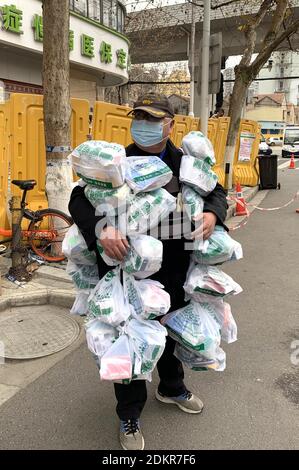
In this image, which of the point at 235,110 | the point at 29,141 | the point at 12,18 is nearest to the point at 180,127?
the point at 235,110

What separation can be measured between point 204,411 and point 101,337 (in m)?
1.05

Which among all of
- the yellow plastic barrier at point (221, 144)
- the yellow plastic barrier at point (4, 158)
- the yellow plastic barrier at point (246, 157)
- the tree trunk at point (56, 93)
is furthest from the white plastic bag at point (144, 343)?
the yellow plastic barrier at point (246, 157)

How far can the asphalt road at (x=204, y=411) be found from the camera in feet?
8.08

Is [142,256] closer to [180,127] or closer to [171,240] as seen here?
[171,240]

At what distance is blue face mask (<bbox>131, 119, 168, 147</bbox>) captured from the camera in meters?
2.21

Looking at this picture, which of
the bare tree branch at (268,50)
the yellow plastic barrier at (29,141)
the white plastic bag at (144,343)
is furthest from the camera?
the bare tree branch at (268,50)

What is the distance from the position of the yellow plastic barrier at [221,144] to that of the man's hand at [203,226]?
10.3 m

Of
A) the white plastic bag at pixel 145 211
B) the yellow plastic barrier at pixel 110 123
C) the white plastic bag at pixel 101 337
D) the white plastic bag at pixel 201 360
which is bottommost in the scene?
the white plastic bag at pixel 201 360

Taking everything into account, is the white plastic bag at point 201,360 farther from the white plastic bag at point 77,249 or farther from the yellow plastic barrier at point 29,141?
the yellow plastic barrier at point 29,141

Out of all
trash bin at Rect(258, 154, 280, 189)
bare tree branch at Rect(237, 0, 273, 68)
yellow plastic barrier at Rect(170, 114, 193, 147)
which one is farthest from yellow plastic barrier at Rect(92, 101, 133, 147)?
trash bin at Rect(258, 154, 280, 189)

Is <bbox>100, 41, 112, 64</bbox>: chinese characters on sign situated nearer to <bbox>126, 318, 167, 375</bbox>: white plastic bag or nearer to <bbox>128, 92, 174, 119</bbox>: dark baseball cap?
<bbox>128, 92, 174, 119</bbox>: dark baseball cap

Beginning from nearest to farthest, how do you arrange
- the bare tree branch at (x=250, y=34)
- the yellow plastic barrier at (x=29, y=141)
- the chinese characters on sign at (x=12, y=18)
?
the yellow plastic barrier at (x=29, y=141)
the chinese characters on sign at (x=12, y=18)
the bare tree branch at (x=250, y=34)
